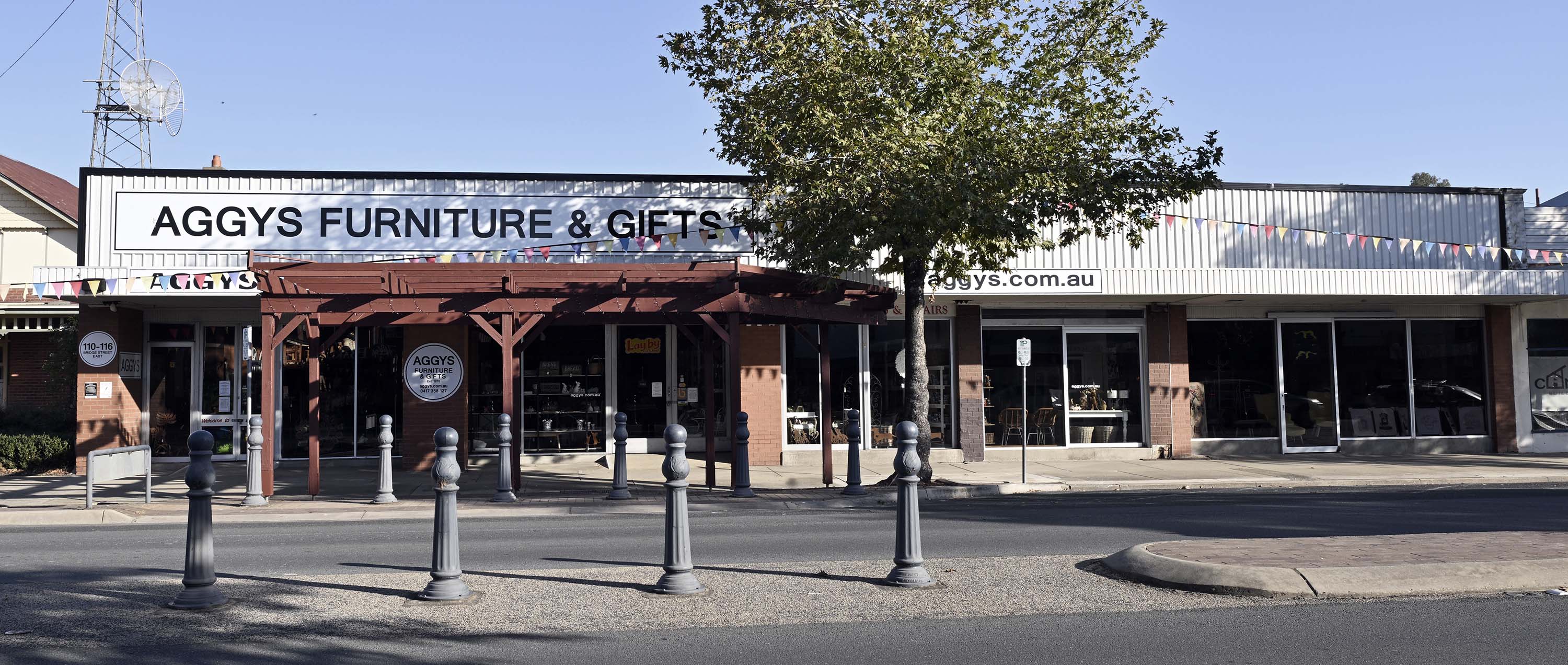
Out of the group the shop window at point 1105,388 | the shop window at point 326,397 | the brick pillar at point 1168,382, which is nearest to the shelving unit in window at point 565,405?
the shop window at point 326,397

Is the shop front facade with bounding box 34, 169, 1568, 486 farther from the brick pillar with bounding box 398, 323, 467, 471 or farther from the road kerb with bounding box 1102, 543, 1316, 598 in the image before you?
the road kerb with bounding box 1102, 543, 1316, 598

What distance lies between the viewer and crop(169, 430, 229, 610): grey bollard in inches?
265

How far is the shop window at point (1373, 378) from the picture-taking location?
68.0 feet

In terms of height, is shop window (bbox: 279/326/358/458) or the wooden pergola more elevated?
the wooden pergola

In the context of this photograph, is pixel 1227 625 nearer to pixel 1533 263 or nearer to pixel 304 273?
pixel 304 273

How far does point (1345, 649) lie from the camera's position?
575 centimetres

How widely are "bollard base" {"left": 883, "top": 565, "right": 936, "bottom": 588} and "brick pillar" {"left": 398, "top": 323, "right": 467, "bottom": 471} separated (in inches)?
460

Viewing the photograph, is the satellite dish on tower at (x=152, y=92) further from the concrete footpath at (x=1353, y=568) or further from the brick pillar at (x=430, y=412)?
the concrete footpath at (x=1353, y=568)

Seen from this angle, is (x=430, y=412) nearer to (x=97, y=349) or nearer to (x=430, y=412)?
(x=430, y=412)

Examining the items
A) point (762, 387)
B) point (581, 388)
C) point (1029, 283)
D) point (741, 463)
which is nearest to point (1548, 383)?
point (1029, 283)

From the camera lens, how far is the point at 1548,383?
20922mm

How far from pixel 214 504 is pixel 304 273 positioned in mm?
2870

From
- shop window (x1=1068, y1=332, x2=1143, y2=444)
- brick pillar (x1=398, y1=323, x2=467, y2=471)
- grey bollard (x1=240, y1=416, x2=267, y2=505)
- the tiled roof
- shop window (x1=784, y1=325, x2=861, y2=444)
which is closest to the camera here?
grey bollard (x1=240, y1=416, x2=267, y2=505)

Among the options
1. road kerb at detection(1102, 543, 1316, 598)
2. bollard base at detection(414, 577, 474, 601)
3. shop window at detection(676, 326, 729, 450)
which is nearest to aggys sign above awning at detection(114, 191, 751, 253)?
shop window at detection(676, 326, 729, 450)
